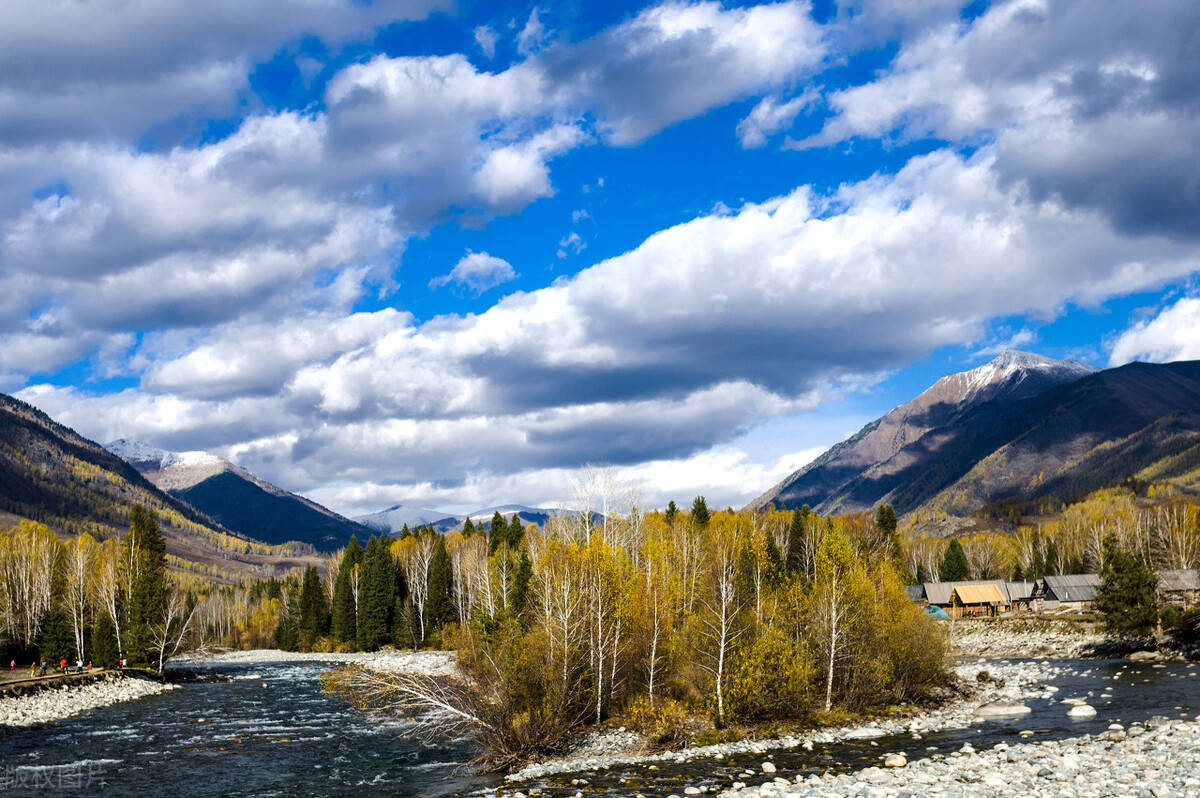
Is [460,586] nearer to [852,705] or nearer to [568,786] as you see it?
[852,705]

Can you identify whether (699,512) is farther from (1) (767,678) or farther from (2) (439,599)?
(1) (767,678)

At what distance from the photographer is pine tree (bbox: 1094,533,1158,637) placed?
69.0 meters

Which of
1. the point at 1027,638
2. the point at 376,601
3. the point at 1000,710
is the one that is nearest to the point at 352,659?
the point at 376,601

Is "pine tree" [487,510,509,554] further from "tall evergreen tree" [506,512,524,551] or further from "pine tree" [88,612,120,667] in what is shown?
"pine tree" [88,612,120,667]

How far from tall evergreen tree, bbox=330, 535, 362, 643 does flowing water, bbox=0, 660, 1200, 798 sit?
5734cm

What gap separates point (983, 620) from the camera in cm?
11519

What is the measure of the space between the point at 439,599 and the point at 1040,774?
90716 mm

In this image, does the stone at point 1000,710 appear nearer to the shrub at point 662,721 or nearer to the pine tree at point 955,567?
the shrub at point 662,721

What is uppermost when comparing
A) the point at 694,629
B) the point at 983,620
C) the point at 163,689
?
the point at 694,629

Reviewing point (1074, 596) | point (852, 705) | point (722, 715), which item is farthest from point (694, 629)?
point (1074, 596)

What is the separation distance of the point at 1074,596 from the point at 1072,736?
109 meters

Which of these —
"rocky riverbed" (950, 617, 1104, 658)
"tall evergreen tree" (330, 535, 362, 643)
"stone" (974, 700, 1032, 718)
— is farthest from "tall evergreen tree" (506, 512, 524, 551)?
"stone" (974, 700, 1032, 718)

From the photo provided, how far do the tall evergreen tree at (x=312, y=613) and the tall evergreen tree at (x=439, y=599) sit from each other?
24.8 metres

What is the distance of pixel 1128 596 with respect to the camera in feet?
229
